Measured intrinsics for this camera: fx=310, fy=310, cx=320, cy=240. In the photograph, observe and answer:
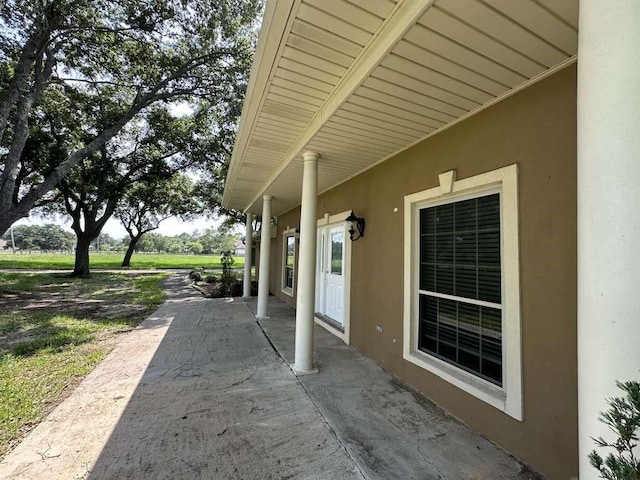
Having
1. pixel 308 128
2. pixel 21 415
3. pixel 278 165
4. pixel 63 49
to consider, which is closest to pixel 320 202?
pixel 278 165

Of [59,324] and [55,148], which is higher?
[55,148]

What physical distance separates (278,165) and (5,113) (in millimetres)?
7395

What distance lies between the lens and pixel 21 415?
268 cm

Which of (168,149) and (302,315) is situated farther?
(168,149)

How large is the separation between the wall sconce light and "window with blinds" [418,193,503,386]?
1.18 meters

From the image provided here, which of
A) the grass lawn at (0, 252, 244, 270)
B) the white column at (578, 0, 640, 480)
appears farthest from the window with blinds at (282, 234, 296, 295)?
the white column at (578, 0, 640, 480)

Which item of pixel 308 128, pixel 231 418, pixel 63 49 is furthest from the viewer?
pixel 63 49

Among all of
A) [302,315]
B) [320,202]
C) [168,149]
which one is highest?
[168,149]

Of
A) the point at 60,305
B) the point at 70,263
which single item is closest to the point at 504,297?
the point at 60,305

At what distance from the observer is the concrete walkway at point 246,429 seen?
2.04 m

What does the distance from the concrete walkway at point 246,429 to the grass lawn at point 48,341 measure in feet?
0.74

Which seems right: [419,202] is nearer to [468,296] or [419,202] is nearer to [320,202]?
[468,296]

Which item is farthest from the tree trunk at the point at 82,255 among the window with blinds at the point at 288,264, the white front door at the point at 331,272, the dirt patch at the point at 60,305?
the white front door at the point at 331,272

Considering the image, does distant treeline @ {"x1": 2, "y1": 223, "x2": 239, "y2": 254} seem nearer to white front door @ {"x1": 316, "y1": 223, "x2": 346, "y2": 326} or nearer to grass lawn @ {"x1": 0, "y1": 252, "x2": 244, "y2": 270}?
grass lawn @ {"x1": 0, "y1": 252, "x2": 244, "y2": 270}
